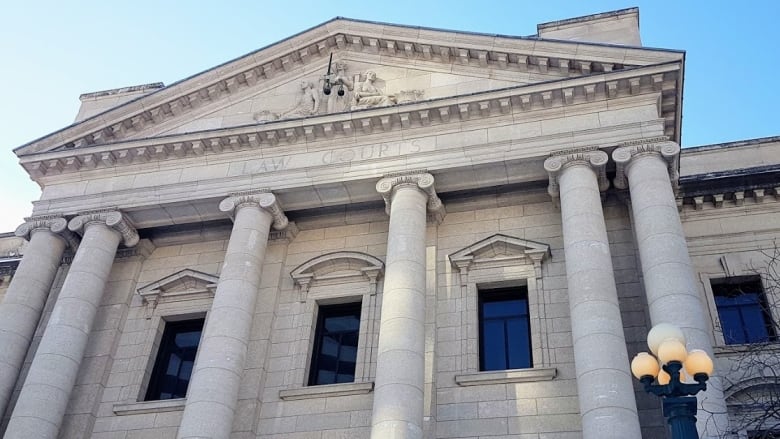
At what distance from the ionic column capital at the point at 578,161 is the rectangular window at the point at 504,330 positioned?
3365mm

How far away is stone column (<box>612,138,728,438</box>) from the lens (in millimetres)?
15938

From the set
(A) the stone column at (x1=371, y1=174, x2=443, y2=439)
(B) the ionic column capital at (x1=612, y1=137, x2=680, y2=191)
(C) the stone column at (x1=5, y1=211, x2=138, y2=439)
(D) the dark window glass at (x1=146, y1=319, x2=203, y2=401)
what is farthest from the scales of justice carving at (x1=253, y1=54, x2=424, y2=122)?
(D) the dark window glass at (x1=146, y1=319, x2=203, y2=401)

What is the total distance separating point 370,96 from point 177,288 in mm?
8522

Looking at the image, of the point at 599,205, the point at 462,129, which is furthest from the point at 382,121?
the point at 599,205

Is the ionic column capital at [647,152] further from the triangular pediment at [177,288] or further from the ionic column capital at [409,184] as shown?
the triangular pediment at [177,288]

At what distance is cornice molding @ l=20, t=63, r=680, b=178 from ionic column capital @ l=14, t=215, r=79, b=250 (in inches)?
74.2

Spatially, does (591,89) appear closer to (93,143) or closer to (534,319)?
(534,319)

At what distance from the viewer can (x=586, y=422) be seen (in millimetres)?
16156

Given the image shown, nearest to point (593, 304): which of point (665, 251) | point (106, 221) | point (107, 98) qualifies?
point (665, 251)

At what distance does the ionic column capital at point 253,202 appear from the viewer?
23.2 meters

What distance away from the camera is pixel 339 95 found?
2505cm

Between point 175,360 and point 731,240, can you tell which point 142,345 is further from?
point 731,240

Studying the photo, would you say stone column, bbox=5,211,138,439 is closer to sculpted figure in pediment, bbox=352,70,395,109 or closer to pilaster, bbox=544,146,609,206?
sculpted figure in pediment, bbox=352,70,395,109

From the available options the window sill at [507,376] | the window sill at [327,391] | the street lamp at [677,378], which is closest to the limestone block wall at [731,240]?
the window sill at [507,376]
